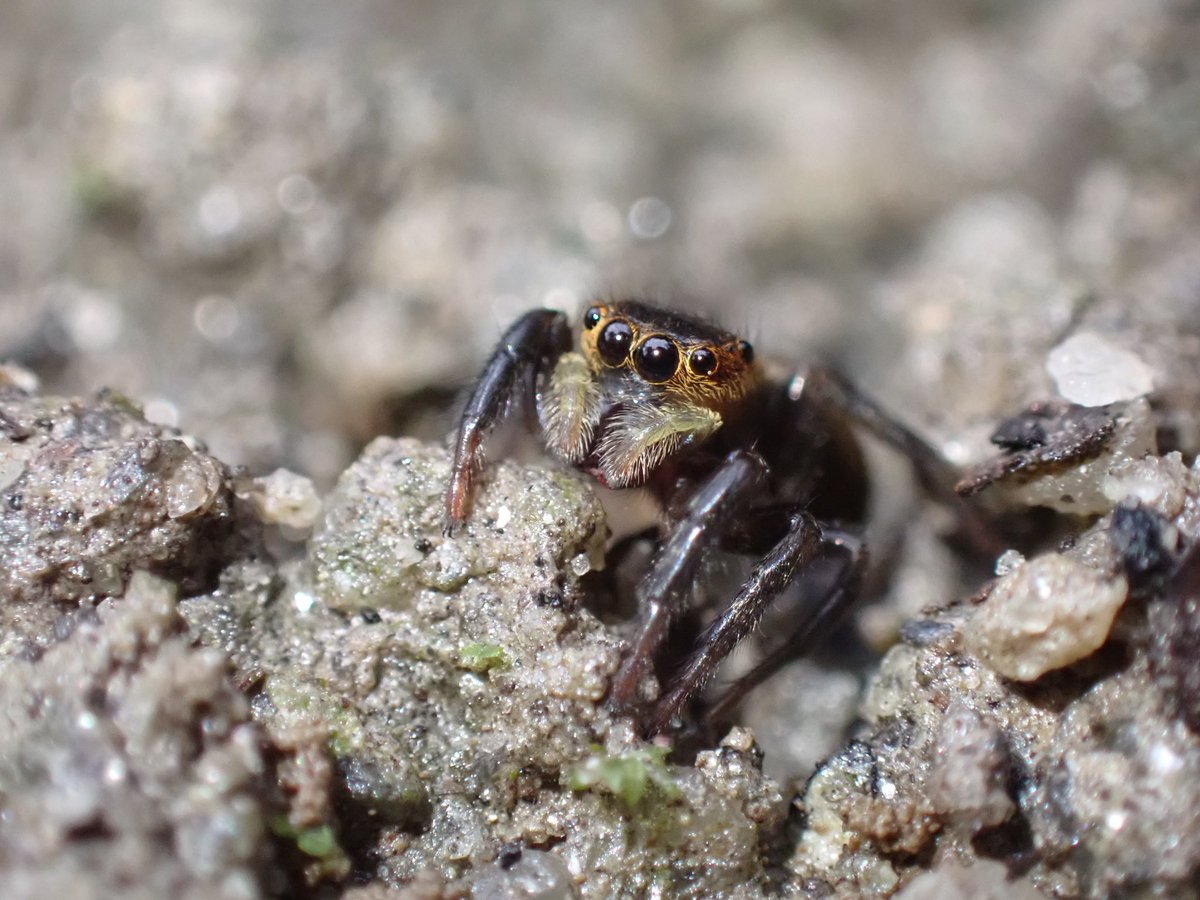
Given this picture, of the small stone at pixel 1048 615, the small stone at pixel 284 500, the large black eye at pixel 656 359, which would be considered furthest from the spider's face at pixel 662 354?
the small stone at pixel 1048 615

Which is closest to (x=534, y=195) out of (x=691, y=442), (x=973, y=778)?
(x=691, y=442)

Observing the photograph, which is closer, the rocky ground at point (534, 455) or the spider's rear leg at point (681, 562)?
the rocky ground at point (534, 455)

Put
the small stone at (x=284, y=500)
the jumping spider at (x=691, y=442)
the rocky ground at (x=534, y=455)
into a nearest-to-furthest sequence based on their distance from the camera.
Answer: the rocky ground at (x=534, y=455) < the jumping spider at (x=691, y=442) < the small stone at (x=284, y=500)

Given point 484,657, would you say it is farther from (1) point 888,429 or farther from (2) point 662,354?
(1) point 888,429

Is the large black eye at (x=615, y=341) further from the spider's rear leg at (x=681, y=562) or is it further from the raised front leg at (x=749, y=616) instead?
the raised front leg at (x=749, y=616)

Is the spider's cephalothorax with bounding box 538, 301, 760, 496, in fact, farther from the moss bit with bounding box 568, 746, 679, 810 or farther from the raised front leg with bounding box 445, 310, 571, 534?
the moss bit with bounding box 568, 746, 679, 810

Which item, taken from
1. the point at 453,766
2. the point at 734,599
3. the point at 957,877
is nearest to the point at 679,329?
the point at 734,599

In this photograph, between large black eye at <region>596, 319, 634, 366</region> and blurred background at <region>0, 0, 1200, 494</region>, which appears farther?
blurred background at <region>0, 0, 1200, 494</region>

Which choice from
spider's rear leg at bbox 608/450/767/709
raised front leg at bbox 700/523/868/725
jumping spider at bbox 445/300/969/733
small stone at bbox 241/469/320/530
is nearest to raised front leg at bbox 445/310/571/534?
jumping spider at bbox 445/300/969/733
